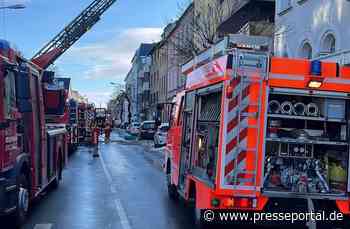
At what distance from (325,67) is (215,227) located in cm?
288

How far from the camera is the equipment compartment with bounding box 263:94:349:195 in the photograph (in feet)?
25.8

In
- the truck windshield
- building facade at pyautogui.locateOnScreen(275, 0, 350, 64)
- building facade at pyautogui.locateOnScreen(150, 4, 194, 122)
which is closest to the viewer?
the truck windshield

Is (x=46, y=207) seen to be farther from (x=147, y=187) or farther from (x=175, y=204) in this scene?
(x=147, y=187)

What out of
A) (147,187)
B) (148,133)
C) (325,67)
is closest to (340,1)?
(147,187)

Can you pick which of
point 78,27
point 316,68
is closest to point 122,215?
point 316,68

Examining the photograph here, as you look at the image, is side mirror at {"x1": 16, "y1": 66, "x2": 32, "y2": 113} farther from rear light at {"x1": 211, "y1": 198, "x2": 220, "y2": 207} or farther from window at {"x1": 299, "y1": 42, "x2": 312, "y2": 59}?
window at {"x1": 299, "y1": 42, "x2": 312, "y2": 59}

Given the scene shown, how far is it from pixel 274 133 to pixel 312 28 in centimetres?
1381

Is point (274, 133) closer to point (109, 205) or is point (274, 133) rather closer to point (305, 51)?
point (109, 205)

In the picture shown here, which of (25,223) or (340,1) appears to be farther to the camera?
(340,1)

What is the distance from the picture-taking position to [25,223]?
30.3 ft

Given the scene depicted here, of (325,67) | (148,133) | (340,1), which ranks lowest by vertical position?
(148,133)

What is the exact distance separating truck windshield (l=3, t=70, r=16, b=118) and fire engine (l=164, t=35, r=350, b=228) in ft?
9.27

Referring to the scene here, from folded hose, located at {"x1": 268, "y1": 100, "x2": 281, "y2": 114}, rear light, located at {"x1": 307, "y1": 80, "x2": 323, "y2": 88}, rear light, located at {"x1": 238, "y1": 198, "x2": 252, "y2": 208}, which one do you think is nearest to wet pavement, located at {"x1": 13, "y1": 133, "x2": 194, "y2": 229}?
rear light, located at {"x1": 238, "y1": 198, "x2": 252, "y2": 208}

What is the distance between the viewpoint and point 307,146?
A: 8047 mm
